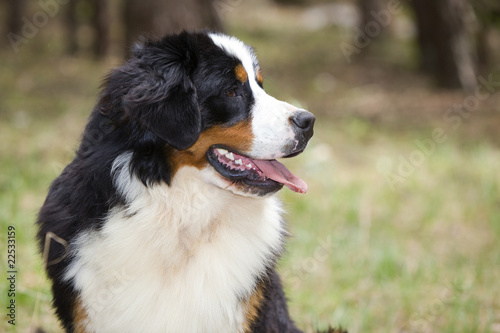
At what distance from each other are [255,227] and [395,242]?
283 centimetres

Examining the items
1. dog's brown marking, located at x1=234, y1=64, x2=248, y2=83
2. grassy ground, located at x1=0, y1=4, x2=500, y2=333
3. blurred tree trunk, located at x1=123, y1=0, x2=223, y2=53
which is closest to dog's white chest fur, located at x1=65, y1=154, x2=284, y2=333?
dog's brown marking, located at x1=234, y1=64, x2=248, y2=83

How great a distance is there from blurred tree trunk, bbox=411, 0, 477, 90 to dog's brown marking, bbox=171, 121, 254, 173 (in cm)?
898

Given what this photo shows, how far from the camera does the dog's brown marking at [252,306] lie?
9.03ft

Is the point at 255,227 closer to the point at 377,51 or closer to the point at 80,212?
the point at 80,212

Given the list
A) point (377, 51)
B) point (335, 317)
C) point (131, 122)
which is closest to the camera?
point (131, 122)

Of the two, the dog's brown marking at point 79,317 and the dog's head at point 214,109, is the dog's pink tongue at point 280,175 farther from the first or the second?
the dog's brown marking at point 79,317

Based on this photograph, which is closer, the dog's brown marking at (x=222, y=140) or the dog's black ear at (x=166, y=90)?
the dog's black ear at (x=166, y=90)

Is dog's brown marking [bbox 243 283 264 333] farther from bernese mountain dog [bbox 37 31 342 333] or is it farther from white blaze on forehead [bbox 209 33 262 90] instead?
white blaze on forehead [bbox 209 33 262 90]

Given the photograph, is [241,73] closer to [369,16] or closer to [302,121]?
[302,121]

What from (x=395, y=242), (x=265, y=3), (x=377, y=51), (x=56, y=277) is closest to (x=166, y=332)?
(x=56, y=277)

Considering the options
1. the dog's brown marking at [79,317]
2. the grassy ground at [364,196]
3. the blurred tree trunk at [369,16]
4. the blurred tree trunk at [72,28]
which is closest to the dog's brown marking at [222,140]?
the dog's brown marking at [79,317]

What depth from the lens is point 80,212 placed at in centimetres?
270

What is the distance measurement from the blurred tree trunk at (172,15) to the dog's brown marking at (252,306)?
5.57 meters

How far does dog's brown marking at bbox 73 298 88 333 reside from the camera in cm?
265
